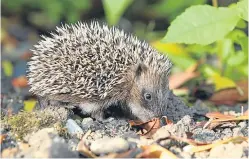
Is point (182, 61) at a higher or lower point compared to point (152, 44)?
lower

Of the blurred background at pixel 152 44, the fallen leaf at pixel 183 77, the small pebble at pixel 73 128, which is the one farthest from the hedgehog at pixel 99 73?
the fallen leaf at pixel 183 77

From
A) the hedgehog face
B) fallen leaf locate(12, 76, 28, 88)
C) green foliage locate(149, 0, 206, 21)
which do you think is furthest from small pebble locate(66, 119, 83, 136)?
green foliage locate(149, 0, 206, 21)

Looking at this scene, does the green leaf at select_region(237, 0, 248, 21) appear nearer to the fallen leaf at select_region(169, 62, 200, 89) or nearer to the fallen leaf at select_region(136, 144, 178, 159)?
the fallen leaf at select_region(136, 144, 178, 159)

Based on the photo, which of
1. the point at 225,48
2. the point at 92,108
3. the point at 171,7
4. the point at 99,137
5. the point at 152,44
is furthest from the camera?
the point at 171,7

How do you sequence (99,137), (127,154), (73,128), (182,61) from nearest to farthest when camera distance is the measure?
1. (127,154)
2. (99,137)
3. (73,128)
4. (182,61)

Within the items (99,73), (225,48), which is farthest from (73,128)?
(225,48)

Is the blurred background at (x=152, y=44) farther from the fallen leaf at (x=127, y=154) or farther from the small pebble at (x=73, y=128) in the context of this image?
the fallen leaf at (x=127, y=154)

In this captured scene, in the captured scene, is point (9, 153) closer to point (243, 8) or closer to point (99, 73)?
point (99, 73)
